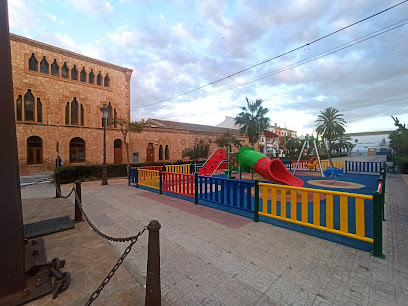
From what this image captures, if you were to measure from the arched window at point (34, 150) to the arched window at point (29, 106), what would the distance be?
1.81m

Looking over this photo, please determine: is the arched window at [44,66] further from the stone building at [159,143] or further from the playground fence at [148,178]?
the playground fence at [148,178]

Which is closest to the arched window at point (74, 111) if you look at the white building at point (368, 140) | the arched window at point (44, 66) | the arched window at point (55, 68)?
the arched window at point (55, 68)

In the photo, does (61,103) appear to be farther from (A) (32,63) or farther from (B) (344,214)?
(B) (344,214)

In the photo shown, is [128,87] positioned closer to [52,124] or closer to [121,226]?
[52,124]

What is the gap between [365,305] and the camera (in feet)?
7.62

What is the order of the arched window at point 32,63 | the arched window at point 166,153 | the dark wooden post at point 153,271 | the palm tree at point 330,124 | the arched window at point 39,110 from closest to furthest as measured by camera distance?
the dark wooden post at point 153,271
the arched window at point 32,63
the arched window at point 39,110
the arched window at point 166,153
the palm tree at point 330,124

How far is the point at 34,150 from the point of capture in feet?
56.6

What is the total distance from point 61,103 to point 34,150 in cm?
500

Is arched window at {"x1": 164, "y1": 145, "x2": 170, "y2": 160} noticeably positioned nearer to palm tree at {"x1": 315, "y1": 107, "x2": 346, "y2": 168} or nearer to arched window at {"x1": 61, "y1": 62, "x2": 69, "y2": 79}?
arched window at {"x1": 61, "y1": 62, "x2": 69, "y2": 79}

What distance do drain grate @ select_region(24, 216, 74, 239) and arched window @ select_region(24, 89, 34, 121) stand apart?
17.1 meters

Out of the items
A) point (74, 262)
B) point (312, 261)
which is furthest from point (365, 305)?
point (74, 262)

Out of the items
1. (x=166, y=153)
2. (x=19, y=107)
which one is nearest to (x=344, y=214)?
(x=19, y=107)

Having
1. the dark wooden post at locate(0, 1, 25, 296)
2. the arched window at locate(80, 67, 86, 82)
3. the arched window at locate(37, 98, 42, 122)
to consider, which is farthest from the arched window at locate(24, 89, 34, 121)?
the dark wooden post at locate(0, 1, 25, 296)

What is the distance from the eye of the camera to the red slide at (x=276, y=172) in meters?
8.91
